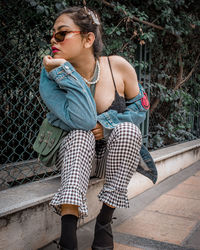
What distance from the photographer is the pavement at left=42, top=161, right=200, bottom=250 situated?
2.11 metres

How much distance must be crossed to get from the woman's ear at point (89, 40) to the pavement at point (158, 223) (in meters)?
1.37

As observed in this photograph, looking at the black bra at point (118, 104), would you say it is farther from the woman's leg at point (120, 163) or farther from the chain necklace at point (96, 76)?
the woman's leg at point (120, 163)

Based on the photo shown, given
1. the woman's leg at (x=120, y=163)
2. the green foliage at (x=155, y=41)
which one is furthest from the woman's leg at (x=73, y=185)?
the green foliage at (x=155, y=41)

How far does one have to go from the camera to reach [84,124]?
1899 mm

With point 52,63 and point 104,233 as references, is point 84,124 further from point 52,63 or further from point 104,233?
point 104,233

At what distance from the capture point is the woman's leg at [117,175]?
1.93m

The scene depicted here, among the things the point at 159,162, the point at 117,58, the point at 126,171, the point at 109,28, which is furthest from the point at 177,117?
the point at 126,171

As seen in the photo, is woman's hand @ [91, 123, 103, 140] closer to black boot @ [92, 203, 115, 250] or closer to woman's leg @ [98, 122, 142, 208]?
woman's leg @ [98, 122, 142, 208]

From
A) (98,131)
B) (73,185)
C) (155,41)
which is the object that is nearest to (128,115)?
(98,131)

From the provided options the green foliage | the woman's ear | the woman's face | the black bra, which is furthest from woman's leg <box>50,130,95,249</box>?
the green foliage

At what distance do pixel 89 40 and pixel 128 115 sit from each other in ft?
2.00

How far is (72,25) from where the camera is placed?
2.07 metres

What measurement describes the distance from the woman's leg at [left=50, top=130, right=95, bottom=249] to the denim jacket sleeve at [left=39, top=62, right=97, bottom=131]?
0.25 feet

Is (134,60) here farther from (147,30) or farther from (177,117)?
(177,117)
